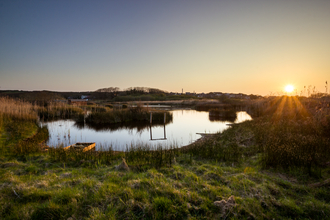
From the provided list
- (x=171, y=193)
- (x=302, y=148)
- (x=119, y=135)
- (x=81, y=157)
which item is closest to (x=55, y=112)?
(x=119, y=135)

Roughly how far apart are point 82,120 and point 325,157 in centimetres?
2122

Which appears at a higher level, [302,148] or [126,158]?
[302,148]

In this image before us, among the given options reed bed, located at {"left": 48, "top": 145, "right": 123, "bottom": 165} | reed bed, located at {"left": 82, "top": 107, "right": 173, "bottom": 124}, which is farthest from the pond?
reed bed, located at {"left": 82, "top": 107, "right": 173, "bottom": 124}

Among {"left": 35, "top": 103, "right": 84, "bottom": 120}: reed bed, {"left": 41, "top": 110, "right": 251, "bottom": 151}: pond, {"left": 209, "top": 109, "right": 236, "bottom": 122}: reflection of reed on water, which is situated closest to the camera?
{"left": 41, "top": 110, "right": 251, "bottom": 151}: pond

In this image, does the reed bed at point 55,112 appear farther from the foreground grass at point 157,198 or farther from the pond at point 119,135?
the foreground grass at point 157,198

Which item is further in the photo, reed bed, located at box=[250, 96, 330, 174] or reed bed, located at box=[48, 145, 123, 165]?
reed bed, located at box=[48, 145, 123, 165]

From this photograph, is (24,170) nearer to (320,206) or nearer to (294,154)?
(320,206)

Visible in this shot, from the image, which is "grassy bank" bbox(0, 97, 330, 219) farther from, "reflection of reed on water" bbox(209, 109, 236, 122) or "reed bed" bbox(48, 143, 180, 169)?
"reflection of reed on water" bbox(209, 109, 236, 122)

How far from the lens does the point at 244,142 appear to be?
898 cm

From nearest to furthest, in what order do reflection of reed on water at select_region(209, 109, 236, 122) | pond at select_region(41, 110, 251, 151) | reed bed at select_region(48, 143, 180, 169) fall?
1. reed bed at select_region(48, 143, 180, 169)
2. pond at select_region(41, 110, 251, 151)
3. reflection of reed on water at select_region(209, 109, 236, 122)

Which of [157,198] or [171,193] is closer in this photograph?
[157,198]

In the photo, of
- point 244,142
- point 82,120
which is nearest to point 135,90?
point 82,120

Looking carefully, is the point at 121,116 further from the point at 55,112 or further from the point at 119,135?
the point at 55,112

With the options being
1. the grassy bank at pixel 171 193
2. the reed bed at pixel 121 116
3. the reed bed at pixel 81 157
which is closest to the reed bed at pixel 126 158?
the reed bed at pixel 81 157
